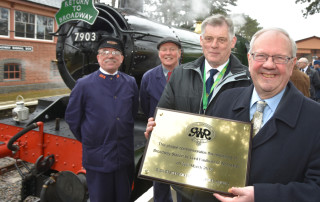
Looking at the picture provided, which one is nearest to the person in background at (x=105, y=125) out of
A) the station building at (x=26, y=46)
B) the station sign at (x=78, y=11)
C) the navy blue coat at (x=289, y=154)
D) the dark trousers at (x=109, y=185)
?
the dark trousers at (x=109, y=185)

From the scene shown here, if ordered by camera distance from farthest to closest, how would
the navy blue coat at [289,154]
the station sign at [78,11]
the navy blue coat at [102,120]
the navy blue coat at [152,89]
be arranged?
the station sign at [78,11]
the navy blue coat at [152,89]
the navy blue coat at [102,120]
the navy blue coat at [289,154]

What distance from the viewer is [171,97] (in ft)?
6.52

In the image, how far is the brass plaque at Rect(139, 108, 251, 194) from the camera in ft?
4.20

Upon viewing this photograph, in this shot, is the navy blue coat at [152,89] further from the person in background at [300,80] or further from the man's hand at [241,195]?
the person in background at [300,80]

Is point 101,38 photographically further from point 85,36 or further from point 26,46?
point 26,46

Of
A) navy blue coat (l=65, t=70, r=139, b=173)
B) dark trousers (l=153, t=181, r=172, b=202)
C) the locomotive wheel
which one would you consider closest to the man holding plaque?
navy blue coat (l=65, t=70, r=139, b=173)

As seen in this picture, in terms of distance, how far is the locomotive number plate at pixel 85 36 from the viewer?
342cm

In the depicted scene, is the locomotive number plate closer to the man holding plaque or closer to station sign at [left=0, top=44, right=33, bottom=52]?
the man holding plaque

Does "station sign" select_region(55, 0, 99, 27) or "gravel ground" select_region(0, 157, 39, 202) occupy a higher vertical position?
"station sign" select_region(55, 0, 99, 27)

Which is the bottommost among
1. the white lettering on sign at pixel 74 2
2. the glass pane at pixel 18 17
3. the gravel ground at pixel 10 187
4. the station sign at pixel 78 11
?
the gravel ground at pixel 10 187

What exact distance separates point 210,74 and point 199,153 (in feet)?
2.54

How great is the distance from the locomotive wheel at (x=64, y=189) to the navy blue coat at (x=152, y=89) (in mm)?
1037

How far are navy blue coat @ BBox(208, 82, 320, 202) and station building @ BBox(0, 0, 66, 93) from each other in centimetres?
1300

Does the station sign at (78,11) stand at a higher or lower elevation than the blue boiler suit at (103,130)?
higher
